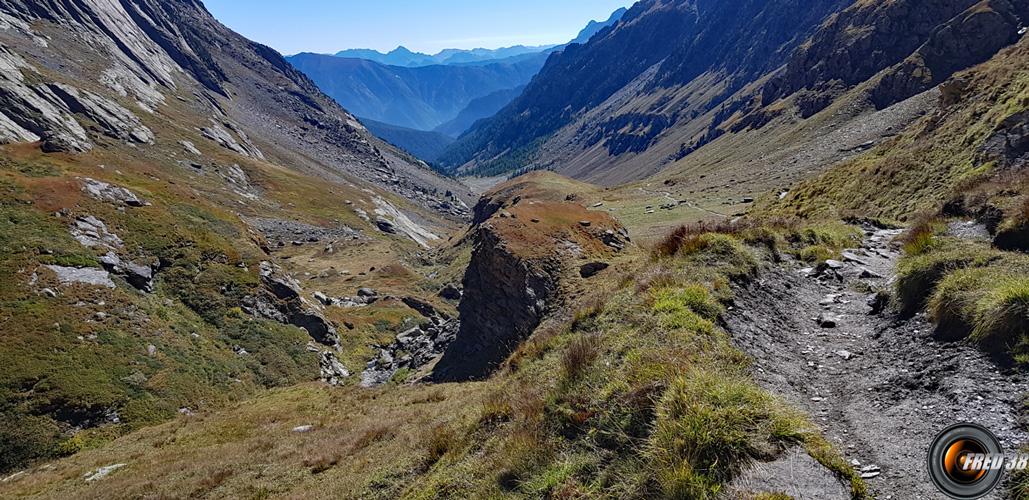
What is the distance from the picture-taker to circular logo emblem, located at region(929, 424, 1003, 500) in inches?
184

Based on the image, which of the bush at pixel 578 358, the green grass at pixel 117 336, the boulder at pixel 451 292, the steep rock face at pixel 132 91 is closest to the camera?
the bush at pixel 578 358

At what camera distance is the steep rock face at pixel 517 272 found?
25609mm

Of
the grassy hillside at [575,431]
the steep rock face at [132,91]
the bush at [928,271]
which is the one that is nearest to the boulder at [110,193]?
the steep rock face at [132,91]

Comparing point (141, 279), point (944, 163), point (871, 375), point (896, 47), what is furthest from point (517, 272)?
point (896, 47)

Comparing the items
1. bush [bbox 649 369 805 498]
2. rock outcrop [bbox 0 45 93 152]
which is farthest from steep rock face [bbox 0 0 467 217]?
bush [bbox 649 369 805 498]

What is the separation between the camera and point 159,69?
146 meters

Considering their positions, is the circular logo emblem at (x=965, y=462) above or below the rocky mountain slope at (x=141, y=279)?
above

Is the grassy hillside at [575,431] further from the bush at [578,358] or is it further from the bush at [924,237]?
the bush at [924,237]

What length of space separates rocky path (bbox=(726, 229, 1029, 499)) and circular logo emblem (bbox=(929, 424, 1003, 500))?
19cm

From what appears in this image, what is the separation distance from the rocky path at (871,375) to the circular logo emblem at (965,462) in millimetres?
187

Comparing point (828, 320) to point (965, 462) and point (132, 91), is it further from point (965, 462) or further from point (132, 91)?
point (132, 91)

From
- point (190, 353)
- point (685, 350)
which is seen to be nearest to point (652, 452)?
point (685, 350)

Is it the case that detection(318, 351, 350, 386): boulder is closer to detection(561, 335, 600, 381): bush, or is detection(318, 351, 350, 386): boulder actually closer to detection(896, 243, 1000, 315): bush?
detection(561, 335, 600, 381): bush

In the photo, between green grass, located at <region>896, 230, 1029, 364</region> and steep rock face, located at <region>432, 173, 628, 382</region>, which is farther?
steep rock face, located at <region>432, 173, 628, 382</region>
